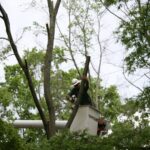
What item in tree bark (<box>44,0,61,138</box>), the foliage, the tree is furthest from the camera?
tree bark (<box>44,0,61,138</box>)

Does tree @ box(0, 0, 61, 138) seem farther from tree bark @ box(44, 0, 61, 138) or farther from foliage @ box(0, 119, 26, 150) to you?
foliage @ box(0, 119, 26, 150)

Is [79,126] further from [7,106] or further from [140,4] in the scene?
[7,106]

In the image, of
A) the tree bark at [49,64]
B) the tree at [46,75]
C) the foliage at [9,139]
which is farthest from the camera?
the tree bark at [49,64]

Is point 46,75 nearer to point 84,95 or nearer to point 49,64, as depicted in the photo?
point 49,64

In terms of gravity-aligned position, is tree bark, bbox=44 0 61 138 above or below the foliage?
above

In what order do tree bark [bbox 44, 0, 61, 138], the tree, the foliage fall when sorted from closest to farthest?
the foliage < the tree < tree bark [bbox 44, 0, 61, 138]

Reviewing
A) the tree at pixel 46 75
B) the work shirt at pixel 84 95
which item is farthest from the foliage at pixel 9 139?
the work shirt at pixel 84 95

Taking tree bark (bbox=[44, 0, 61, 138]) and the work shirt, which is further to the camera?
tree bark (bbox=[44, 0, 61, 138])

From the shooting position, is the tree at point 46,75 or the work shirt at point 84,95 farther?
the tree at point 46,75

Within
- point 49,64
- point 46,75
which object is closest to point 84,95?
point 46,75

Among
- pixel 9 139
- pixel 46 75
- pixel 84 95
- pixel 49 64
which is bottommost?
pixel 9 139

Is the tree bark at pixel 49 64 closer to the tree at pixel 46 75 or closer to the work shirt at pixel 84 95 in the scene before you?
the tree at pixel 46 75

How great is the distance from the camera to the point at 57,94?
2408 cm

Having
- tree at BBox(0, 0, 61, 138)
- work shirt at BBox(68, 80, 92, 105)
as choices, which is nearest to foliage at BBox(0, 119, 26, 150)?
tree at BBox(0, 0, 61, 138)
